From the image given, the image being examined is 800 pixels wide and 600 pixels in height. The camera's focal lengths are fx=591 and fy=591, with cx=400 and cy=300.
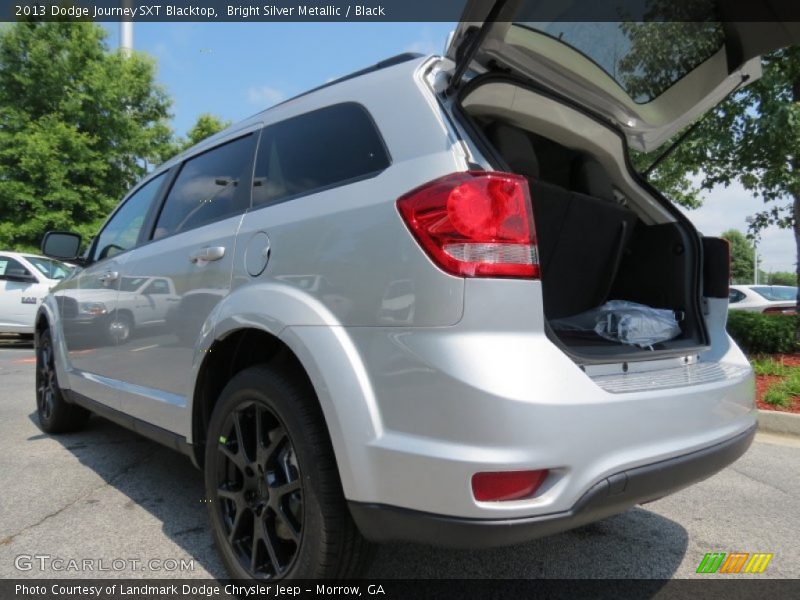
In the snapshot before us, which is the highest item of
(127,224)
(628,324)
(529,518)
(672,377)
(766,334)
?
(127,224)

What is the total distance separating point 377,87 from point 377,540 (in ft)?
4.93

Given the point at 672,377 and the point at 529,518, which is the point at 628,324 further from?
the point at 529,518

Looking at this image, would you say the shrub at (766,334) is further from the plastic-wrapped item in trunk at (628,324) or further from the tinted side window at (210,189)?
the tinted side window at (210,189)

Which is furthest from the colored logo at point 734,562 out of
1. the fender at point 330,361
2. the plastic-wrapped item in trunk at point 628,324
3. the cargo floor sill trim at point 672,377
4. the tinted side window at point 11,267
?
the tinted side window at point 11,267

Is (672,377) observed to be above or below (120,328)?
above

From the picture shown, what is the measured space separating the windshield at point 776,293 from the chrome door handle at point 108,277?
48.0 feet

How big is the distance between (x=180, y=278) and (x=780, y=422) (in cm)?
494

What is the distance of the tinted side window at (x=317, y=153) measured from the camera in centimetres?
205

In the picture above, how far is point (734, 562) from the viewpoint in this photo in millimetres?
2547

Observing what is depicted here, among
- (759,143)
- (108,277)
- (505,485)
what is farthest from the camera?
(759,143)

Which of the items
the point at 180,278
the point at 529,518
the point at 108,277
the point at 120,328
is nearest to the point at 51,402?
the point at 108,277

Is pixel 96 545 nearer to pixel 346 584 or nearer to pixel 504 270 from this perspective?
pixel 346 584

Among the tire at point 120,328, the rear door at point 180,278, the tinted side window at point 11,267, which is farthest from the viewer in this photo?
the tinted side window at point 11,267

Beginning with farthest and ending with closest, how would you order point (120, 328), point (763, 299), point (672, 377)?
1. point (763, 299)
2. point (120, 328)
3. point (672, 377)
